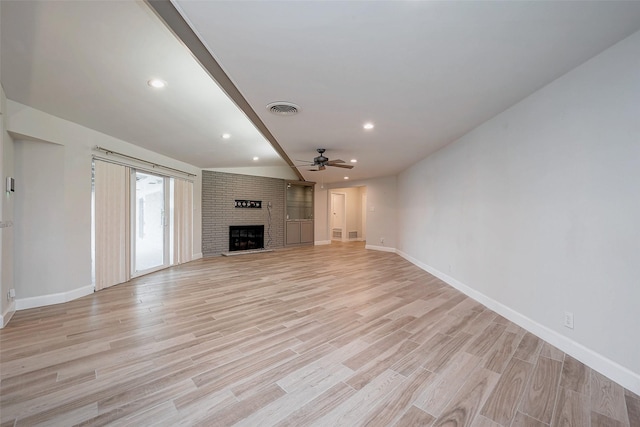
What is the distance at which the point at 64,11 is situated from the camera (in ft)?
5.29

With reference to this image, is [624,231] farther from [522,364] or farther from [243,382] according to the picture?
[243,382]

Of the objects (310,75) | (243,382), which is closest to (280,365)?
(243,382)

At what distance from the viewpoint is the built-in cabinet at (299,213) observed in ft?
29.6

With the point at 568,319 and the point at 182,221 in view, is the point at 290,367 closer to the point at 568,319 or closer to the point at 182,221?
the point at 568,319

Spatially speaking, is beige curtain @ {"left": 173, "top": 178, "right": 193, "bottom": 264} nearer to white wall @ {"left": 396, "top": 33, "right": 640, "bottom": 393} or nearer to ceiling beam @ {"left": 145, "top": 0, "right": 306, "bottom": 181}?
ceiling beam @ {"left": 145, "top": 0, "right": 306, "bottom": 181}

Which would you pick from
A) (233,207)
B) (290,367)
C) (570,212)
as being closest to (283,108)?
(290,367)

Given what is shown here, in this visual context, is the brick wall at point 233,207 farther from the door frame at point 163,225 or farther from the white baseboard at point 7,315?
the white baseboard at point 7,315

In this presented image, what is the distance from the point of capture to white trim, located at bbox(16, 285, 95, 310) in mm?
3170

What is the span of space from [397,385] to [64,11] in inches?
130

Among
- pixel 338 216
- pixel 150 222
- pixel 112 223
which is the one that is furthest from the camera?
pixel 338 216

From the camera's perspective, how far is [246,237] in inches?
316

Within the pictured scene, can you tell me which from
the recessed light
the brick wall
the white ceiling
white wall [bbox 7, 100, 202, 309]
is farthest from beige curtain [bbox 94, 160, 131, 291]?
the brick wall

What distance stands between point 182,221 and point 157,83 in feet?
13.5

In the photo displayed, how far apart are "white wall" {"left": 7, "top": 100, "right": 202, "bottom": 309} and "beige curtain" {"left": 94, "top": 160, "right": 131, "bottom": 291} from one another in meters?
0.13
